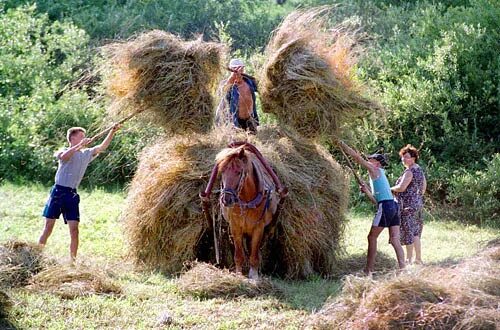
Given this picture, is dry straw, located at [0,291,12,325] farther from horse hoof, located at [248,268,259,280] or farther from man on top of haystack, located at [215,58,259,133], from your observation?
man on top of haystack, located at [215,58,259,133]

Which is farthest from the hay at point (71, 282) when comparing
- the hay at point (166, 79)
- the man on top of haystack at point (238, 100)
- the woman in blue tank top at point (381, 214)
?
the woman in blue tank top at point (381, 214)

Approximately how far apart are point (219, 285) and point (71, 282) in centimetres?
144

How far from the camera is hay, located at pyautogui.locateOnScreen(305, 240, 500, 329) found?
21.2ft

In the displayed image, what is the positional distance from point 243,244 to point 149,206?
131 cm

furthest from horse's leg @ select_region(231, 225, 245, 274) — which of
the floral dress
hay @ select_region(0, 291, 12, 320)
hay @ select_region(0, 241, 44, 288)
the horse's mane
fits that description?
hay @ select_region(0, 291, 12, 320)

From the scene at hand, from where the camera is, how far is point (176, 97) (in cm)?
1020

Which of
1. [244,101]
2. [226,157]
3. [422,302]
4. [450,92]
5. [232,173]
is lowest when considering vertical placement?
[422,302]

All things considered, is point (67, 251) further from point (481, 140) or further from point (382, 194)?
point (481, 140)

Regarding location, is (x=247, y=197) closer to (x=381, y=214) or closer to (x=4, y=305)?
(x=381, y=214)

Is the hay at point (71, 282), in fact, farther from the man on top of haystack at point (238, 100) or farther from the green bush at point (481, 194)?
the green bush at point (481, 194)

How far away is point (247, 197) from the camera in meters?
9.24

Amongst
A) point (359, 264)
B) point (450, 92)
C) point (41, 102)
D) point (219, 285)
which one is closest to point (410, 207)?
point (359, 264)

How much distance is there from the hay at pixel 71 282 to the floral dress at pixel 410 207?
3.77 metres

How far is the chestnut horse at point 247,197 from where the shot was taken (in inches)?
354
